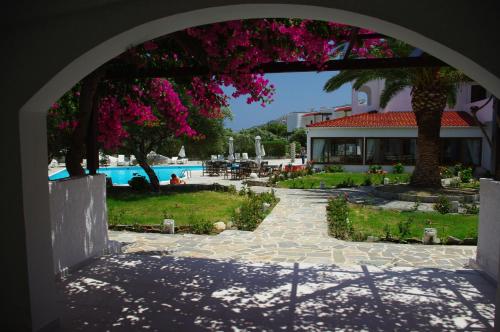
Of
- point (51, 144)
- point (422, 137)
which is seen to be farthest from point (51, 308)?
point (422, 137)

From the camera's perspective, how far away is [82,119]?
18.2ft

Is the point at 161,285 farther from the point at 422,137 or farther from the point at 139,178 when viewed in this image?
the point at 422,137

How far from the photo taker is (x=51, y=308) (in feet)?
11.7

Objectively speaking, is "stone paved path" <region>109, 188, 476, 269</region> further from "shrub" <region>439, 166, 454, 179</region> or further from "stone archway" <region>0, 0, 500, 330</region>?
"shrub" <region>439, 166, 454, 179</region>

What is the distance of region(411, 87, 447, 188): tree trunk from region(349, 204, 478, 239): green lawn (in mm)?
4271

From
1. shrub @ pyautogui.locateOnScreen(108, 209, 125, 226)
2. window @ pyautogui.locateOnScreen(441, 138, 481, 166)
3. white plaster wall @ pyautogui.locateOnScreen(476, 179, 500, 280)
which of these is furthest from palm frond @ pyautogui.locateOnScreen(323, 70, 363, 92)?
white plaster wall @ pyautogui.locateOnScreen(476, 179, 500, 280)

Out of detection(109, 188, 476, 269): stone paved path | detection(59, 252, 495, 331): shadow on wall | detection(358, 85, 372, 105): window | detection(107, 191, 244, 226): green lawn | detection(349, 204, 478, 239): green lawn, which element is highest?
detection(358, 85, 372, 105): window

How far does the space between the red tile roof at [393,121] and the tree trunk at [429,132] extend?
32.4 feet

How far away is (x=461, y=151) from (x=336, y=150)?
8216 mm

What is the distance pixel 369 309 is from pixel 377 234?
170 inches

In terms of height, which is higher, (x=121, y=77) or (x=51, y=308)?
(x=121, y=77)

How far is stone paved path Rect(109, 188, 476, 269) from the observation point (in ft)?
20.9

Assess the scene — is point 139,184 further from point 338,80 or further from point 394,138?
point 394,138

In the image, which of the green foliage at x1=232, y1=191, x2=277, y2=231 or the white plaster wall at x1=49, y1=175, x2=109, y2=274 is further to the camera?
the green foliage at x1=232, y1=191, x2=277, y2=231
